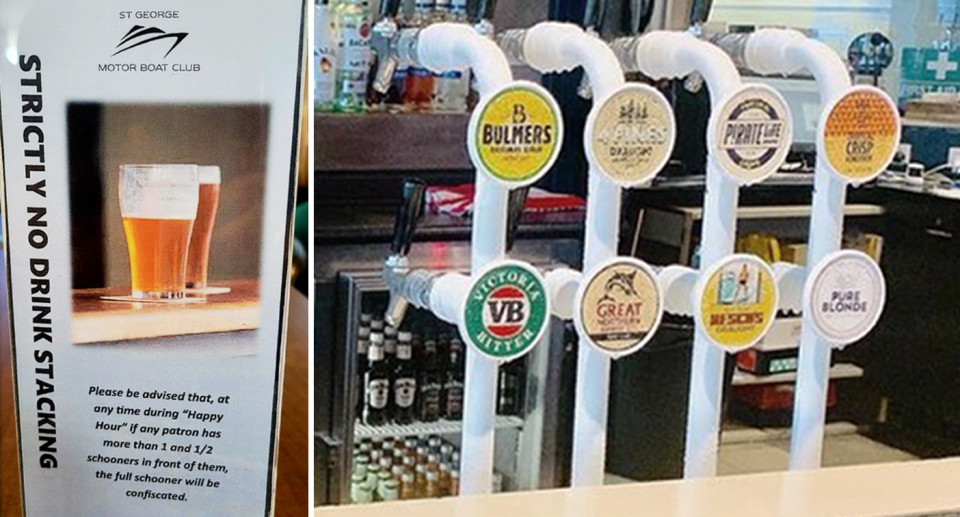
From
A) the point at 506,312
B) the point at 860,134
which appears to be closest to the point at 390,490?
the point at 506,312

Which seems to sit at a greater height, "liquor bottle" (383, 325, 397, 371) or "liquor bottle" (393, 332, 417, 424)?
"liquor bottle" (383, 325, 397, 371)

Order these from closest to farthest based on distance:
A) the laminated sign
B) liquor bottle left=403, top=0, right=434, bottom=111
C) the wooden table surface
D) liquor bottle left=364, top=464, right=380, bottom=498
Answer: the laminated sign < the wooden table surface < liquor bottle left=403, top=0, right=434, bottom=111 < liquor bottle left=364, top=464, right=380, bottom=498

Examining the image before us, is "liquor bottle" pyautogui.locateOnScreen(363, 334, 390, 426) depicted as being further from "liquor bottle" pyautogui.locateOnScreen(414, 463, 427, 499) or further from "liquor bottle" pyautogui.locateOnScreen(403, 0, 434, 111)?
"liquor bottle" pyautogui.locateOnScreen(403, 0, 434, 111)

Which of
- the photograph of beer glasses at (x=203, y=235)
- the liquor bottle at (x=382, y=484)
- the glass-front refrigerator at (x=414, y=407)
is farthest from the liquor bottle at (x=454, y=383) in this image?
the photograph of beer glasses at (x=203, y=235)

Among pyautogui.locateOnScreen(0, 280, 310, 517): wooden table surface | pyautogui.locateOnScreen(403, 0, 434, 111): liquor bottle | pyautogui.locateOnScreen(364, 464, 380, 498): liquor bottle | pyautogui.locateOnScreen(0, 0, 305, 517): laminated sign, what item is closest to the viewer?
pyautogui.locateOnScreen(0, 0, 305, 517): laminated sign

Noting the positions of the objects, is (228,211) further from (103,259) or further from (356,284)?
(356,284)

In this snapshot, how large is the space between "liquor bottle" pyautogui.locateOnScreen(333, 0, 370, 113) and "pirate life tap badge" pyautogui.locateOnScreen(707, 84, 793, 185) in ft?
1.37

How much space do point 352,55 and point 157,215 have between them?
0.37m

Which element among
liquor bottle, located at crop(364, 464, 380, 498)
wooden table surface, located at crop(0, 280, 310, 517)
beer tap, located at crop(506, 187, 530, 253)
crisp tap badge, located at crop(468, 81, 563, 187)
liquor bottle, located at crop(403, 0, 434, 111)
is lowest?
liquor bottle, located at crop(364, 464, 380, 498)

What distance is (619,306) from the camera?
1444 mm

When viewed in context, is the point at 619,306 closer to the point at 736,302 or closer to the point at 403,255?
the point at 736,302

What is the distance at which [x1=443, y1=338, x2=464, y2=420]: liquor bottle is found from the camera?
142 centimetres

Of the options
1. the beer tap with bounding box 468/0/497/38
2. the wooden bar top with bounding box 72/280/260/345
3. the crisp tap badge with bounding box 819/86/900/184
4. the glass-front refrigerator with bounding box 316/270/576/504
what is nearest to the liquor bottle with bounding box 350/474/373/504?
the glass-front refrigerator with bounding box 316/270/576/504

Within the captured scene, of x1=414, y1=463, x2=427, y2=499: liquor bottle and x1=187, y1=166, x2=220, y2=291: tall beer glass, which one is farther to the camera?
x1=414, y1=463, x2=427, y2=499: liquor bottle
